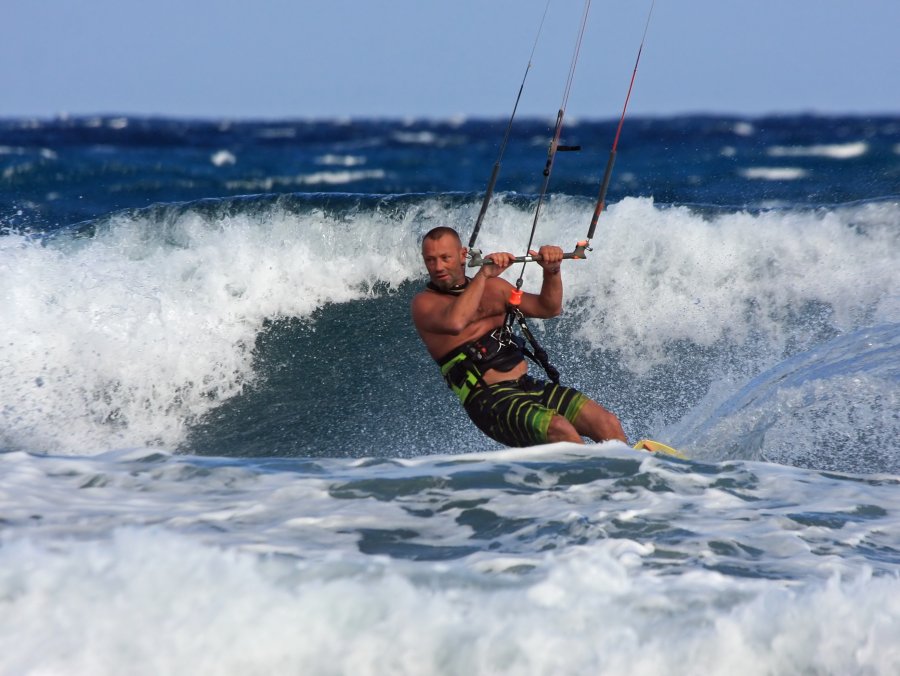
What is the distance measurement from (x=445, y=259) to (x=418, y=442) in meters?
2.61

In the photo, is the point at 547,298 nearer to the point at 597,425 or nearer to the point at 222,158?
the point at 597,425

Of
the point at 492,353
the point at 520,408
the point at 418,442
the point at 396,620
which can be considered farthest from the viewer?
the point at 418,442

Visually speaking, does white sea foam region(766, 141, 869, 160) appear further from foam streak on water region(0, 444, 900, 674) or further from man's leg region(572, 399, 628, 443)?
foam streak on water region(0, 444, 900, 674)

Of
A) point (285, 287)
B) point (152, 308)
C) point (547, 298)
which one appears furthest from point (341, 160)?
point (547, 298)

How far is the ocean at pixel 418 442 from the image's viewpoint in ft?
11.4

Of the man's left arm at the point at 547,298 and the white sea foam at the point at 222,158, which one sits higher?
the white sea foam at the point at 222,158

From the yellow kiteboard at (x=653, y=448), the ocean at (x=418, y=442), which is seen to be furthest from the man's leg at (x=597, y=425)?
the ocean at (x=418, y=442)

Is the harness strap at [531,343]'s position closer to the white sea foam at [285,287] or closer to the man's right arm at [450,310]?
the man's right arm at [450,310]

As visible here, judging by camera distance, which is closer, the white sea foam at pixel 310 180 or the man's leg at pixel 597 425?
the man's leg at pixel 597 425

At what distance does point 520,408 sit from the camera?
5.73m

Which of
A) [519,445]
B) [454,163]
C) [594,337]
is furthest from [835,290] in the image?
[454,163]

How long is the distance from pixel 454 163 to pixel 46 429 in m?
14.5

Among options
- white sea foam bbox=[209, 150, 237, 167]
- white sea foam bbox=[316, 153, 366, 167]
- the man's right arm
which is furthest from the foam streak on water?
white sea foam bbox=[316, 153, 366, 167]

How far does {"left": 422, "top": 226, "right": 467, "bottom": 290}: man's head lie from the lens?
5738mm
